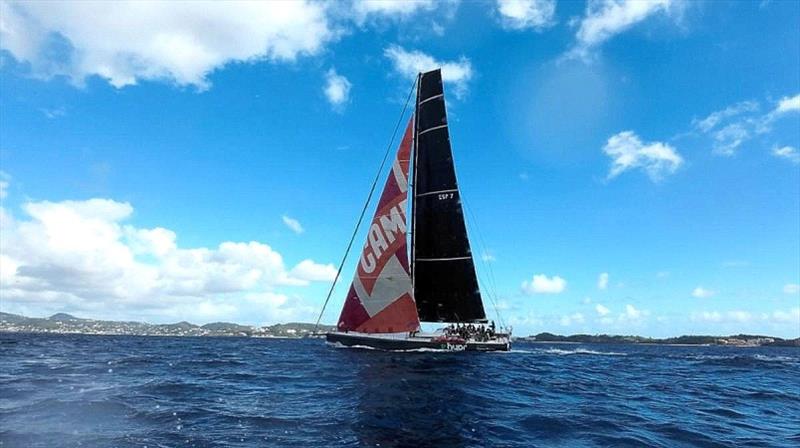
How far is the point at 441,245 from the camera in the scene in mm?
37094

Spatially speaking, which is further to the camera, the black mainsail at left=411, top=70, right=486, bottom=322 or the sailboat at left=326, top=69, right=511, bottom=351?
the black mainsail at left=411, top=70, right=486, bottom=322

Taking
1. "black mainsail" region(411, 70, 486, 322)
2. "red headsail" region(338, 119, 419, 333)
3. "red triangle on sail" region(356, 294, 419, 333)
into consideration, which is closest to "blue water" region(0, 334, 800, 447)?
"red triangle on sail" region(356, 294, 419, 333)

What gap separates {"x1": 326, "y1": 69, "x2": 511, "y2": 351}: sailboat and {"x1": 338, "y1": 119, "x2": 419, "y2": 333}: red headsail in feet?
0.24

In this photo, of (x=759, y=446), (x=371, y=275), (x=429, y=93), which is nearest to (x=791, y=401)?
(x=759, y=446)

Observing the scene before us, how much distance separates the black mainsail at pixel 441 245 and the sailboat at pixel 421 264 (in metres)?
0.08

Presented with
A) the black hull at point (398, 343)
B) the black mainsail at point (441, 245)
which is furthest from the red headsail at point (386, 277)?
the black mainsail at point (441, 245)

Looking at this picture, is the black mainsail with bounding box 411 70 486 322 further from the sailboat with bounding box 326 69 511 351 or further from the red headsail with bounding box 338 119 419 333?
the red headsail with bounding box 338 119 419 333

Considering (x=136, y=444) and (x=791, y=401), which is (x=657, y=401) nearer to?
(x=791, y=401)

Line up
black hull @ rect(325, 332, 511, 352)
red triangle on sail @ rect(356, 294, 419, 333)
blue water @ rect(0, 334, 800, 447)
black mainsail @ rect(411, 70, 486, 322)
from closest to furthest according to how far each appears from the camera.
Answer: blue water @ rect(0, 334, 800, 447) < black hull @ rect(325, 332, 511, 352) < red triangle on sail @ rect(356, 294, 419, 333) < black mainsail @ rect(411, 70, 486, 322)

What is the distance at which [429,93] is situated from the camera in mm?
39375

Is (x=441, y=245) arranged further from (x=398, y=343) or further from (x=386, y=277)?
(x=398, y=343)

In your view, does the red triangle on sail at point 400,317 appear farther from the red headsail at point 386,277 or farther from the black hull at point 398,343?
the black hull at point 398,343

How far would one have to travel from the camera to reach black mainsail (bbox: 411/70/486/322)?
36.8m

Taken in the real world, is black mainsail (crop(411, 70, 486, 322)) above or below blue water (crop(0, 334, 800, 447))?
above
